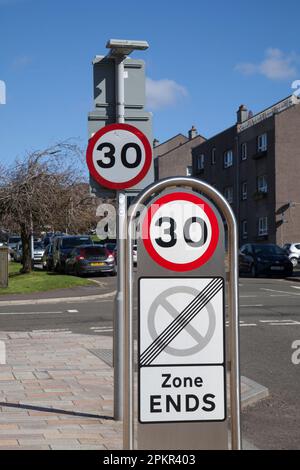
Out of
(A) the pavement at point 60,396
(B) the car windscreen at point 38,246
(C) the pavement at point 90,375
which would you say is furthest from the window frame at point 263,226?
(A) the pavement at point 60,396

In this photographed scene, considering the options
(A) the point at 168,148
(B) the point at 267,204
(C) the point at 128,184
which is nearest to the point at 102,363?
(C) the point at 128,184

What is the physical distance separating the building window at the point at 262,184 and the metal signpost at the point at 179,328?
159ft

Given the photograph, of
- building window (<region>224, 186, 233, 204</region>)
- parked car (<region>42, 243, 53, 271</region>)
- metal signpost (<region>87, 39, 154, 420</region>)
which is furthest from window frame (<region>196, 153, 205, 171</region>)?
metal signpost (<region>87, 39, 154, 420</region>)

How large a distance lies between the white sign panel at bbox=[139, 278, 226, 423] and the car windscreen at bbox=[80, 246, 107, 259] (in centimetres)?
2938

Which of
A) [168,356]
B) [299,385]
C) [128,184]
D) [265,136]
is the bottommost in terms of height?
[299,385]

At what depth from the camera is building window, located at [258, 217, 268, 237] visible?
174 ft

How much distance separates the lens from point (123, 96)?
7.38m

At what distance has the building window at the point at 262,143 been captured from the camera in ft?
174

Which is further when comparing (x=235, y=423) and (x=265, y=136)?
(x=265, y=136)

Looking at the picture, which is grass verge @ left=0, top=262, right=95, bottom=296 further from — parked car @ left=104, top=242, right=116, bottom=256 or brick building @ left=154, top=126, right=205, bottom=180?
brick building @ left=154, top=126, right=205, bottom=180

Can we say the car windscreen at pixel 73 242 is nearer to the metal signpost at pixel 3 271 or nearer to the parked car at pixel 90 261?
the parked car at pixel 90 261

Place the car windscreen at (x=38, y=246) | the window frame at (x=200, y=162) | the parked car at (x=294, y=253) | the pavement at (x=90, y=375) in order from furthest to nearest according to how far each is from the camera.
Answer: the window frame at (x=200, y=162) → the car windscreen at (x=38, y=246) → the parked car at (x=294, y=253) → the pavement at (x=90, y=375)

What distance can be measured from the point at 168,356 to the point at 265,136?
4946cm
